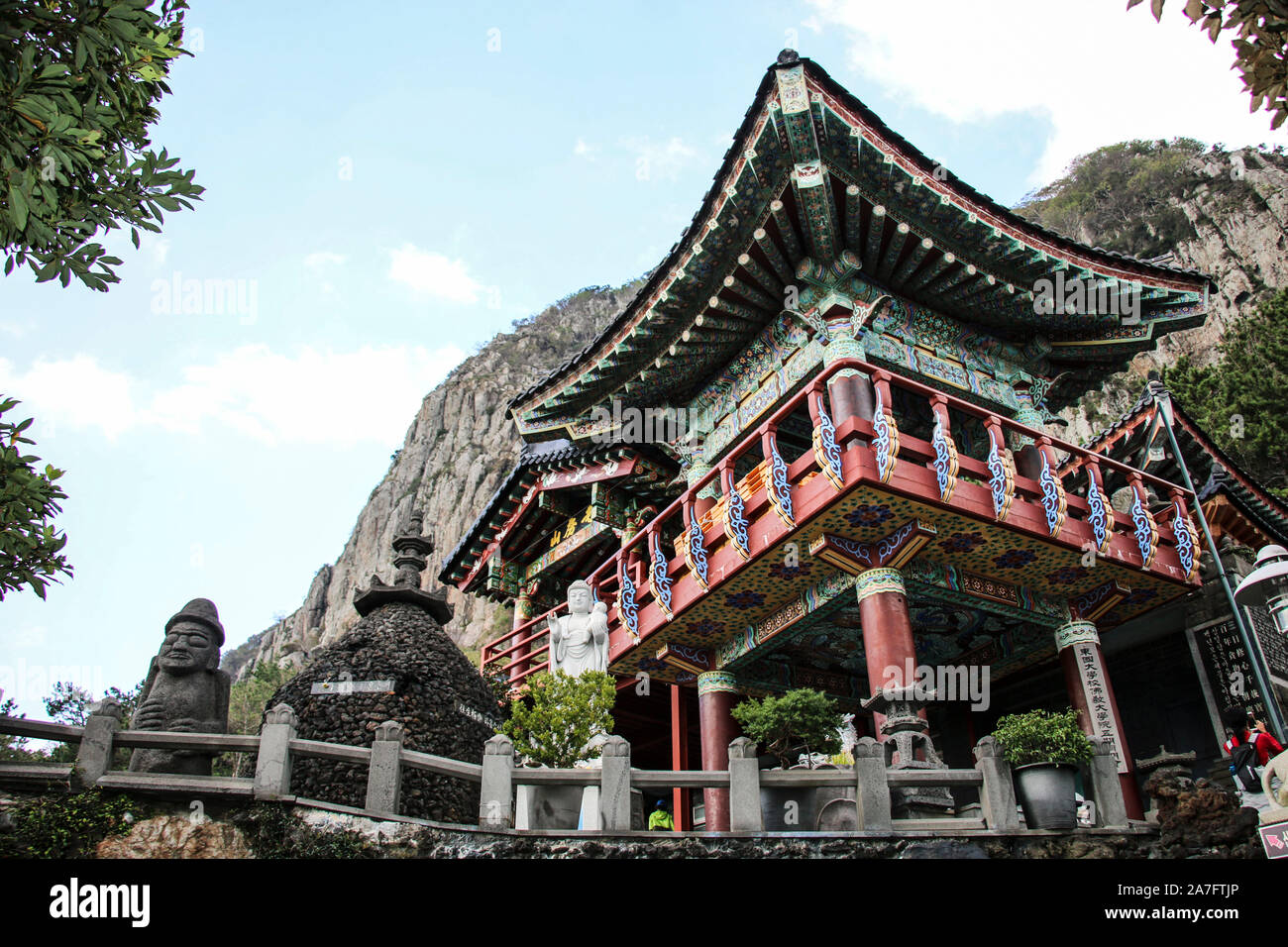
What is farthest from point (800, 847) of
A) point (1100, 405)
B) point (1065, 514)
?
point (1100, 405)

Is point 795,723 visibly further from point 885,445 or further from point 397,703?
point 397,703

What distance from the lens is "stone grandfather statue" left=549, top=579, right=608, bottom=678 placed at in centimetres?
1076

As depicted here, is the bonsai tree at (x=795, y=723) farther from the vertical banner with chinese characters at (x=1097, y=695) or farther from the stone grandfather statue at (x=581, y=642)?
the vertical banner with chinese characters at (x=1097, y=695)

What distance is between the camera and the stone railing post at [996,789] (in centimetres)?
694

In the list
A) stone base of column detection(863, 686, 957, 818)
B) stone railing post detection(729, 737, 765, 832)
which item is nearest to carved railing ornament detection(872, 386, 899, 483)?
stone base of column detection(863, 686, 957, 818)

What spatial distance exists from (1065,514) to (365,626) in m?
8.64

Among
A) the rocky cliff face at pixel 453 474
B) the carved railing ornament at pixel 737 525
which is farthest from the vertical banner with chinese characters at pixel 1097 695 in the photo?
the rocky cliff face at pixel 453 474

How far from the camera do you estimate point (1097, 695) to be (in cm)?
1062

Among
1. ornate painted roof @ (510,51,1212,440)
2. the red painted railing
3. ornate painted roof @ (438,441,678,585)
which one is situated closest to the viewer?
the red painted railing

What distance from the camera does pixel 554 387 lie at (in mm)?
14852

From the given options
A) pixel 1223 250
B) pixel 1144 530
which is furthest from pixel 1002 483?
pixel 1223 250

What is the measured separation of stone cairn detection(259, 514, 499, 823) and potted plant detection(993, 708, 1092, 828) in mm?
5605

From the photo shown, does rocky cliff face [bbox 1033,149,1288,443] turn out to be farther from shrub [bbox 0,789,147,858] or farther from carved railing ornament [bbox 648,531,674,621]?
shrub [bbox 0,789,147,858]

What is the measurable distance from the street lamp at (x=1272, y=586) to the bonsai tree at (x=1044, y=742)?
1895 mm
